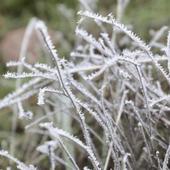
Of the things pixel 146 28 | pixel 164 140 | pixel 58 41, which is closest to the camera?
pixel 164 140

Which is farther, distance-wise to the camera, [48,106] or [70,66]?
[48,106]

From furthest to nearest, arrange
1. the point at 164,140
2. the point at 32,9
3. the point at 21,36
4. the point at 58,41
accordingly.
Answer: the point at 32,9 < the point at 21,36 < the point at 58,41 < the point at 164,140

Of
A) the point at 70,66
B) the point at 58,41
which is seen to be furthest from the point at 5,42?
the point at 70,66

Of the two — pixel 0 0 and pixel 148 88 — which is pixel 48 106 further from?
pixel 0 0

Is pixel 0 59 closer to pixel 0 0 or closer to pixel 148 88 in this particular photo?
pixel 0 0

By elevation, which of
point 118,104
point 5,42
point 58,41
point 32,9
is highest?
point 32,9

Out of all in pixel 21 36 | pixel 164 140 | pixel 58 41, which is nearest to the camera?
pixel 164 140

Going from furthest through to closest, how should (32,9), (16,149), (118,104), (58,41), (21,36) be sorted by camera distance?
(32,9) < (21,36) < (58,41) < (16,149) < (118,104)

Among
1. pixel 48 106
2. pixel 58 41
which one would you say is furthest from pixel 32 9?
pixel 48 106

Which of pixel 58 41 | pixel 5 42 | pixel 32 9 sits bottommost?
pixel 58 41

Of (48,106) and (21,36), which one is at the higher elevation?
(21,36)
